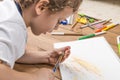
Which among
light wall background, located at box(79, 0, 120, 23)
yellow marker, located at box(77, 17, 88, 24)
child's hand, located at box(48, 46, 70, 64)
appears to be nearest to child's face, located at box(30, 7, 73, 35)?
child's hand, located at box(48, 46, 70, 64)

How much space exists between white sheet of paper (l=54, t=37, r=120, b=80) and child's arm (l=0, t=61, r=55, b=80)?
5 centimetres

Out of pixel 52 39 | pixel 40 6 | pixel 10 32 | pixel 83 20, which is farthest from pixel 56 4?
pixel 83 20

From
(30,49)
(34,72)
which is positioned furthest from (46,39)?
(34,72)

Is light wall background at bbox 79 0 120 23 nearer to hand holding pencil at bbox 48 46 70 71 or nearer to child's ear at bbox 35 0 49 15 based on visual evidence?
hand holding pencil at bbox 48 46 70 71

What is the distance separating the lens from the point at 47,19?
30.2 inches

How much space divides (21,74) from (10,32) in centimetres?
13

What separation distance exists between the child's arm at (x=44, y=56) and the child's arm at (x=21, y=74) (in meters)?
0.06

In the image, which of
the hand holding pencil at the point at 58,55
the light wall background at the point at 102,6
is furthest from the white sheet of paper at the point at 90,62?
the light wall background at the point at 102,6

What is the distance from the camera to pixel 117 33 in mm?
1038

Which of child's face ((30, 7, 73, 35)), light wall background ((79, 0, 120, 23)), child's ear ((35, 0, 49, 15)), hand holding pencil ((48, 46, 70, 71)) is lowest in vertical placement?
light wall background ((79, 0, 120, 23))

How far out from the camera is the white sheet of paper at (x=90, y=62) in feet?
2.52

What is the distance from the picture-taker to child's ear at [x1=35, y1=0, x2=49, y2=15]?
716 millimetres

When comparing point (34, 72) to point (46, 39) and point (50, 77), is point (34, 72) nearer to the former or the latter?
point (50, 77)

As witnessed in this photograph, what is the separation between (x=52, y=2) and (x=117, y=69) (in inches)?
12.3
